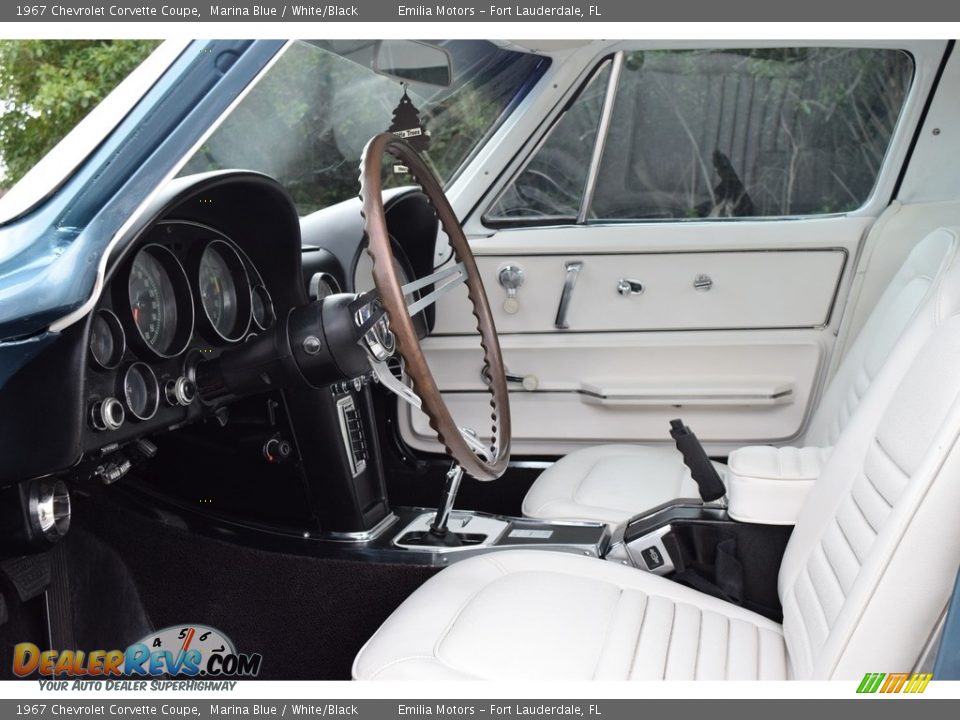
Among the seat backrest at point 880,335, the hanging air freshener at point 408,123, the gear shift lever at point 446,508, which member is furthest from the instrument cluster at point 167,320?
the seat backrest at point 880,335

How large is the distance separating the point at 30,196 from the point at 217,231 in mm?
460

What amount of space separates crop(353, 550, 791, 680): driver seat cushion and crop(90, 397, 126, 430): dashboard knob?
0.47 meters

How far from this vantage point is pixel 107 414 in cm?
131

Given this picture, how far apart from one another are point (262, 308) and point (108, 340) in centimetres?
40

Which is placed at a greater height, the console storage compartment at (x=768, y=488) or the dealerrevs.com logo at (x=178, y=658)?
the console storage compartment at (x=768, y=488)

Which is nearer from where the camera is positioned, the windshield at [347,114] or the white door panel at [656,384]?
the windshield at [347,114]


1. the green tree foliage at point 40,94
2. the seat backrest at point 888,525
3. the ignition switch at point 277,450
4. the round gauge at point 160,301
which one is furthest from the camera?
the green tree foliage at point 40,94

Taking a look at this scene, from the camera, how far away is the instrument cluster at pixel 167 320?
53.7 inches

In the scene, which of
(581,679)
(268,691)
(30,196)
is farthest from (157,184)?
(581,679)

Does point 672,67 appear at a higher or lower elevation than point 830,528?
higher

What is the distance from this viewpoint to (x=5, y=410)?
1.20 m

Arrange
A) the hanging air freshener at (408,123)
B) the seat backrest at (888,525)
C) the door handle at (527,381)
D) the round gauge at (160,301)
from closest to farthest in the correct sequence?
the seat backrest at (888,525) → the round gauge at (160,301) → the hanging air freshener at (408,123) → the door handle at (527,381)
